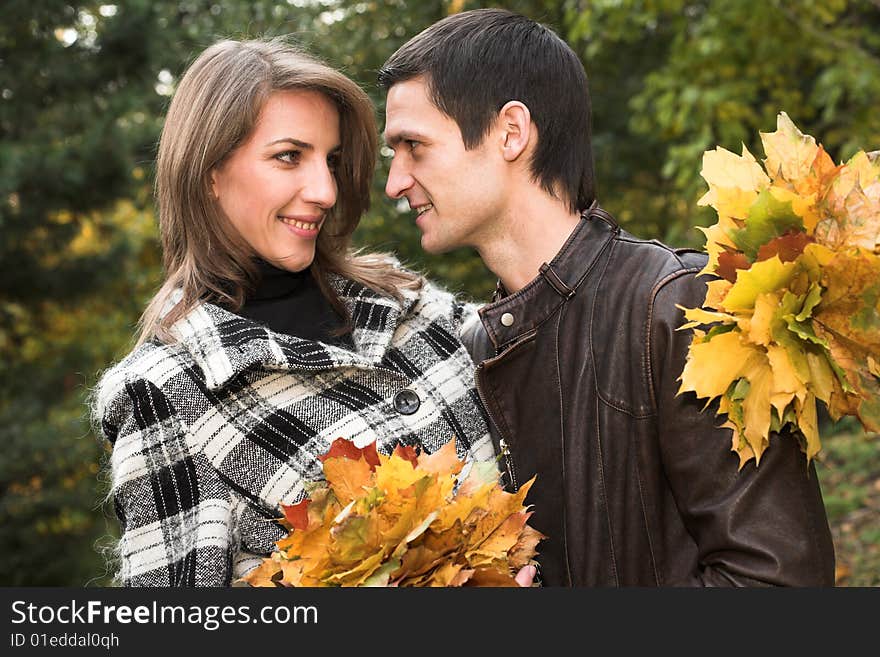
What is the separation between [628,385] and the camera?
2592 millimetres

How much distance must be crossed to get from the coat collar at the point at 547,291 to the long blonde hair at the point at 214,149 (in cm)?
61

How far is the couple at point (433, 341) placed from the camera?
100 inches

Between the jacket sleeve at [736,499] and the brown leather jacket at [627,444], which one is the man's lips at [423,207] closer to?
the brown leather jacket at [627,444]

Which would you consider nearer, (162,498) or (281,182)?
(162,498)

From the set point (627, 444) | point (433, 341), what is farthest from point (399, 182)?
point (627, 444)

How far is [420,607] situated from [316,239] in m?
1.53

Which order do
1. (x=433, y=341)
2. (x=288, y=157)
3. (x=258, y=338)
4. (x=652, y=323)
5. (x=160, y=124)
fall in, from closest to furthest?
(x=652, y=323), (x=258, y=338), (x=288, y=157), (x=433, y=341), (x=160, y=124)

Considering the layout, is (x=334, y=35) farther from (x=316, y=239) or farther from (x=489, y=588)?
(x=489, y=588)

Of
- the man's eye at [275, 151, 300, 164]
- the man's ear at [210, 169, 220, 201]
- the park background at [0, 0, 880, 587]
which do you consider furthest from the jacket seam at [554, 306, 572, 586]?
the park background at [0, 0, 880, 587]

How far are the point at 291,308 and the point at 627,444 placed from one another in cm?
115

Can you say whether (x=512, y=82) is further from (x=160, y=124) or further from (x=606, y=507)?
(x=160, y=124)

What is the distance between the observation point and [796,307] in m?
2.23

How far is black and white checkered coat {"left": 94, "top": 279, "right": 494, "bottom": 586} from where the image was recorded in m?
2.65

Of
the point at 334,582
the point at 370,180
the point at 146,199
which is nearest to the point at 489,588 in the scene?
the point at 334,582
